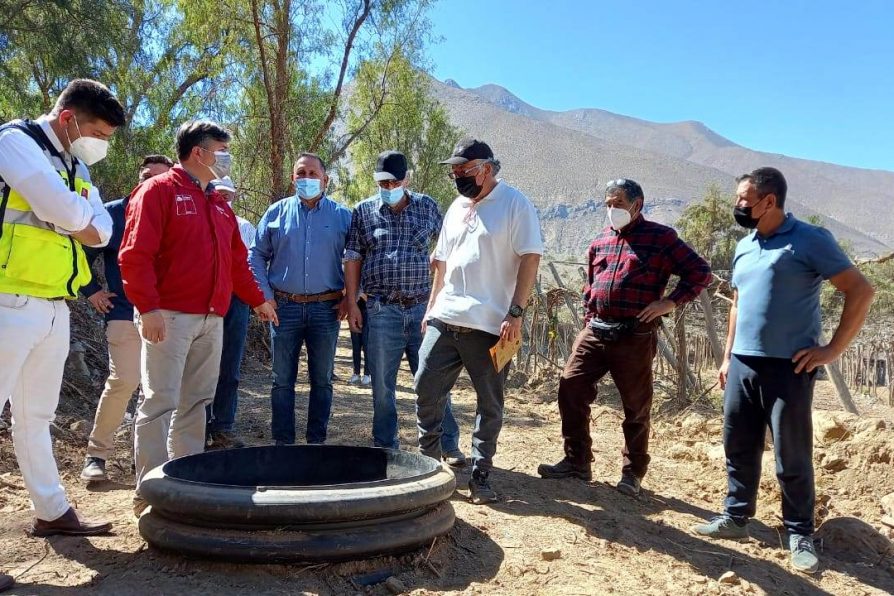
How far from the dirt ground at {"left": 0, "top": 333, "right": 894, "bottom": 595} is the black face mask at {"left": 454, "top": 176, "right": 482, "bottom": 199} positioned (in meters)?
1.71

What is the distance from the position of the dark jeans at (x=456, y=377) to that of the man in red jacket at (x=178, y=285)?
1139mm

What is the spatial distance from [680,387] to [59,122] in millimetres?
5969

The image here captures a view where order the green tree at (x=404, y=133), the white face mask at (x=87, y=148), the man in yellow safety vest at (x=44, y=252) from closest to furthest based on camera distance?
the man in yellow safety vest at (x=44, y=252) → the white face mask at (x=87, y=148) → the green tree at (x=404, y=133)

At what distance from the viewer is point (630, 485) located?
442cm

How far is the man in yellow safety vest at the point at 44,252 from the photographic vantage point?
273cm

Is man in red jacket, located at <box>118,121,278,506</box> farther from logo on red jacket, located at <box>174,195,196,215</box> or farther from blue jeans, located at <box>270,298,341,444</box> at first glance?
blue jeans, located at <box>270,298,341,444</box>

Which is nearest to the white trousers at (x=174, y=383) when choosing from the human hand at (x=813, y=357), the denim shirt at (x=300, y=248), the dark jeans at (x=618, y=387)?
the denim shirt at (x=300, y=248)

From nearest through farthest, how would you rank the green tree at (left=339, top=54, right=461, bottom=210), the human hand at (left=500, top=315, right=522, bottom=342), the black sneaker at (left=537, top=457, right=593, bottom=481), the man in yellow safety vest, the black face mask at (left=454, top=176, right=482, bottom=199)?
the man in yellow safety vest < the human hand at (left=500, top=315, right=522, bottom=342) < the black face mask at (left=454, top=176, right=482, bottom=199) < the black sneaker at (left=537, top=457, right=593, bottom=481) < the green tree at (left=339, top=54, right=461, bottom=210)

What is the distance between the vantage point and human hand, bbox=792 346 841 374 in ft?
11.0

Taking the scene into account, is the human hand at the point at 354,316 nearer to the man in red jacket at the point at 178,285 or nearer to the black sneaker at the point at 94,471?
the man in red jacket at the point at 178,285

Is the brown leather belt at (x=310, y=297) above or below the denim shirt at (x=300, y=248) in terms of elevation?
below

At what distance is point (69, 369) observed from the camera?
20.4 ft

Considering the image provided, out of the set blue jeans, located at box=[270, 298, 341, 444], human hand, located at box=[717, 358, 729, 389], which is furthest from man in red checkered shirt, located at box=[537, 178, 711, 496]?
blue jeans, located at box=[270, 298, 341, 444]

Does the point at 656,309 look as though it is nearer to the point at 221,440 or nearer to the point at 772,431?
the point at 772,431
